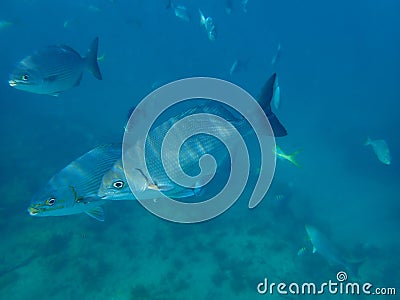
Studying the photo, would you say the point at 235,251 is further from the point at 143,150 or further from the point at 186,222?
the point at 143,150

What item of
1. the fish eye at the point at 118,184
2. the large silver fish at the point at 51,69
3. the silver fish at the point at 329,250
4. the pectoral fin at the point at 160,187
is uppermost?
the large silver fish at the point at 51,69

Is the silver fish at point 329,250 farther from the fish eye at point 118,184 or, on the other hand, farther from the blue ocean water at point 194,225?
the fish eye at point 118,184

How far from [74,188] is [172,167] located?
75cm

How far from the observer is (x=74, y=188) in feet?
6.83

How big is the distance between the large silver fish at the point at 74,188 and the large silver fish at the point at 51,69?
160 centimetres

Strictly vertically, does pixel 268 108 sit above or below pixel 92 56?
below

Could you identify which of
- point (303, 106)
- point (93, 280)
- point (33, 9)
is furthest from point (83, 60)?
point (33, 9)

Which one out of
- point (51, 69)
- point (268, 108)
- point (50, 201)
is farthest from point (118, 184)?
point (51, 69)

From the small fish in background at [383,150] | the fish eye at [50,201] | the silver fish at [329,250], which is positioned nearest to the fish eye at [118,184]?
the fish eye at [50,201]

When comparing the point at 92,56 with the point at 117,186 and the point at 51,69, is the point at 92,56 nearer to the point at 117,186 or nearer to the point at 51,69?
the point at 51,69

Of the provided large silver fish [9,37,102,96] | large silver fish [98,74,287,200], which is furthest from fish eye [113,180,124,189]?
large silver fish [9,37,102,96]

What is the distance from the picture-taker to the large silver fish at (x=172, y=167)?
6.40 feet

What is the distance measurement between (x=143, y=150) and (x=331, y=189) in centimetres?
1449

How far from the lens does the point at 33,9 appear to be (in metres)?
69.1
